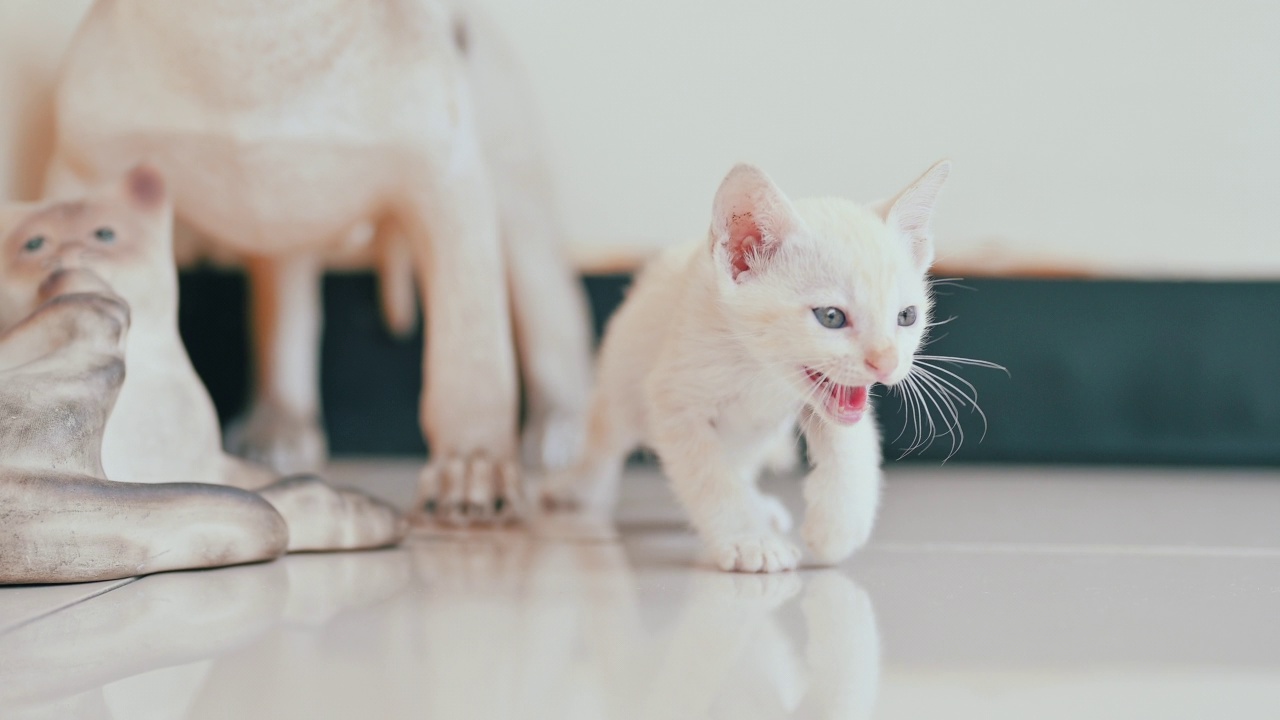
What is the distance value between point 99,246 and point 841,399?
0.69m

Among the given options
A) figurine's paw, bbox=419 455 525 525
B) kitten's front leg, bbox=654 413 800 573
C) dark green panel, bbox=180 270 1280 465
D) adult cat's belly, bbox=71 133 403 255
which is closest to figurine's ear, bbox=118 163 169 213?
adult cat's belly, bbox=71 133 403 255

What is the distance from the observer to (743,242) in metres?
0.97

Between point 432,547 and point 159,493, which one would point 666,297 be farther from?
point 159,493

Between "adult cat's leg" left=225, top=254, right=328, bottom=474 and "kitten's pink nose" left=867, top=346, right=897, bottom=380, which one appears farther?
"adult cat's leg" left=225, top=254, right=328, bottom=474

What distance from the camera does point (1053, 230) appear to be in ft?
6.16

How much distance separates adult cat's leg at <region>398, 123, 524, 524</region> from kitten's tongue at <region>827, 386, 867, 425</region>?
0.48 metres

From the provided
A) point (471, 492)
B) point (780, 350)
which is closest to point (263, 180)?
point (471, 492)

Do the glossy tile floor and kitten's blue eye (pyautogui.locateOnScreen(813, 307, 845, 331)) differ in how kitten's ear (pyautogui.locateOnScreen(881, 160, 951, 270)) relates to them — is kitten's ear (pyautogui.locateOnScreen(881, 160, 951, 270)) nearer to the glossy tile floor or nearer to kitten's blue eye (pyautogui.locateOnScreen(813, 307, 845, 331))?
kitten's blue eye (pyautogui.locateOnScreen(813, 307, 845, 331))

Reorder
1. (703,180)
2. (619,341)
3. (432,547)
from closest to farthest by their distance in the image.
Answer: (432,547)
(619,341)
(703,180)

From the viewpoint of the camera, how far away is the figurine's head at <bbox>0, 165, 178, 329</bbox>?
3.49 feet

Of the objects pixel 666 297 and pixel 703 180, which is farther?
pixel 703 180

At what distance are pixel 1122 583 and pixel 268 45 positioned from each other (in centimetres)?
95

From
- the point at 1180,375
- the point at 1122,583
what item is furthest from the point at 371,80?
the point at 1180,375

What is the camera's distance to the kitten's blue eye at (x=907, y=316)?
0.95m
